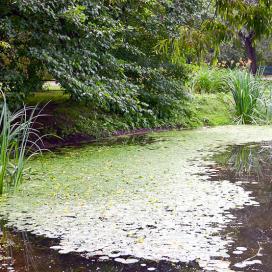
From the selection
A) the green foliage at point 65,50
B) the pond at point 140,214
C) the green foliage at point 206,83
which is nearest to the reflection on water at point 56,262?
the pond at point 140,214

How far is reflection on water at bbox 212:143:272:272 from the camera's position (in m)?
2.79

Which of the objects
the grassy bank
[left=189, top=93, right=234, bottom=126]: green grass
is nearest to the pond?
the grassy bank

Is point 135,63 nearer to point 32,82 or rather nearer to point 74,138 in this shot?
point 74,138

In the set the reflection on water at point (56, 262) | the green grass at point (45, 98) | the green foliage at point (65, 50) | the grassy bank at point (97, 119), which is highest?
the green foliage at point (65, 50)

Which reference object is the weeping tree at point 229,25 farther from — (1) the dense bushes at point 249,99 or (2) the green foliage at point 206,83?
(2) the green foliage at point 206,83

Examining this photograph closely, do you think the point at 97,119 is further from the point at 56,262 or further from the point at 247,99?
the point at 56,262

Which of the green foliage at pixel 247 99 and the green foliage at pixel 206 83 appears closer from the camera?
the green foliage at pixel 247 99

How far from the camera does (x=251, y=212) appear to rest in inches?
143

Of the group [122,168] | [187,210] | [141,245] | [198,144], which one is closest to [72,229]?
[141,245]

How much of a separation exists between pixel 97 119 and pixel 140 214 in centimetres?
469

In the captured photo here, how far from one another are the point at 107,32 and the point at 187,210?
314 centimetres

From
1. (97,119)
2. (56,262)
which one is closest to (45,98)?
(97,119)

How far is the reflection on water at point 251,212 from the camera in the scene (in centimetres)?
279

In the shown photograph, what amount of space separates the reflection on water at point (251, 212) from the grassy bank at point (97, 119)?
7.03 feet
